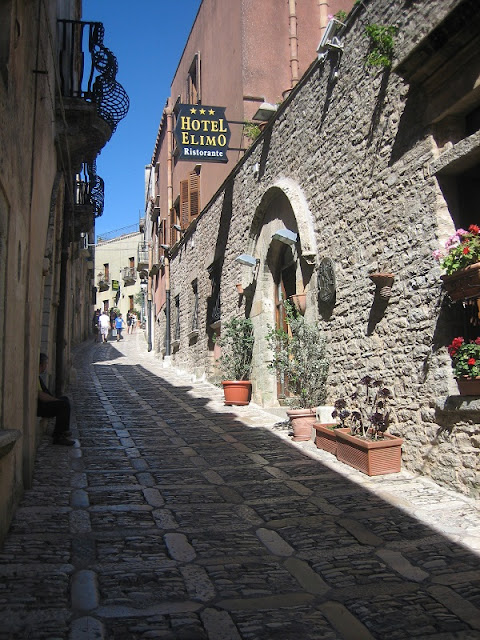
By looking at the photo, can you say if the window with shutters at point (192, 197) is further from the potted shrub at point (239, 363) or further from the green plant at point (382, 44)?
the green plant at point (382, 44)

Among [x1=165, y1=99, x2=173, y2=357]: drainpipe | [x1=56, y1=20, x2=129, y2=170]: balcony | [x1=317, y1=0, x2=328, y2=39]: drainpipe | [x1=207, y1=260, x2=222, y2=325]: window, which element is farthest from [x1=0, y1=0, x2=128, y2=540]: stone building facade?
[x1=165, y1=99, x2=173, y2=357]: drainpipe

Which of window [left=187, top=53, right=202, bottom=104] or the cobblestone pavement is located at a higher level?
window [left=187, top=53, right=202, bottom=104]

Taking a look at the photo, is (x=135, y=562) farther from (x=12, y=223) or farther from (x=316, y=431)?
(x=316, y=431)

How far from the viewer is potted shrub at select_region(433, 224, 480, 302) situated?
428cm

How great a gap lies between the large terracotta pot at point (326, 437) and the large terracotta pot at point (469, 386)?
1.77 m

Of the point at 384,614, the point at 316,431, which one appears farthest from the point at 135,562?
the point at 316,431

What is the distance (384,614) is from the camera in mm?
2775

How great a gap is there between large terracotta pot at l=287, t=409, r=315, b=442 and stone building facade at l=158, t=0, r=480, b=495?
438 millimetres

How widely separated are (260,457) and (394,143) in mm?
3466

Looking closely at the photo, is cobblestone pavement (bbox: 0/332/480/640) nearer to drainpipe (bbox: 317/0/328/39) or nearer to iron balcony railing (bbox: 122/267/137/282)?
→ drainpipe (bbox: 317/0/328/39)

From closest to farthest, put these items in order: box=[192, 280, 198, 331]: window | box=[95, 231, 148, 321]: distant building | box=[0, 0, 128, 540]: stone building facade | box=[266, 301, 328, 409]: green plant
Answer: box=[0, 0, 128, 540]: stone building facade
box=[266, 301, 328, 409]: green plant
box=[192, 280, 198, 331]: window
box=[95, 231, 148, 321]: distant building

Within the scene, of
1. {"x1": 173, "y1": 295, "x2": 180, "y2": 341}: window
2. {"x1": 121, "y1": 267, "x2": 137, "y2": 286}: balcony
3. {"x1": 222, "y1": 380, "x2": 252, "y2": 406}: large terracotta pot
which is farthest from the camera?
{"x1": 121, "y1": 267, "x2": 137, "y2": 286}: balcony

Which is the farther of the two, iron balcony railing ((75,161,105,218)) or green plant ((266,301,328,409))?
iron balcony railing ((75,161,105,218))

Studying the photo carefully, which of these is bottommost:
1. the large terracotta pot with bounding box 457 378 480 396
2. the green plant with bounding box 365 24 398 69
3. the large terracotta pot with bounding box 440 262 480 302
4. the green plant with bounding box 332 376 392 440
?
the green plant with bounding box 332 376 392 440
